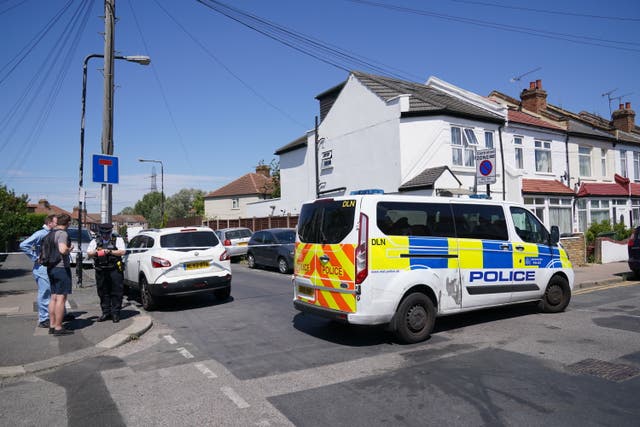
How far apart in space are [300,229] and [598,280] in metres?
10.4

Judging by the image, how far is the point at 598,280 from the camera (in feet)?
44.5

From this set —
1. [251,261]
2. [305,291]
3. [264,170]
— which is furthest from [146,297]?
[264,170]

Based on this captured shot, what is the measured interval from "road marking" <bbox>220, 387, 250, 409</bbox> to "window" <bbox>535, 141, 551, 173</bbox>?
22.9 m

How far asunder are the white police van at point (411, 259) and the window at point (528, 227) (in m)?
0.02

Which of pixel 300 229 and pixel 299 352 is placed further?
pixel 300 229

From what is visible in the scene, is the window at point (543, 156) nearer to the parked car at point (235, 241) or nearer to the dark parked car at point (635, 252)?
the dark parked car at point (635, 252)

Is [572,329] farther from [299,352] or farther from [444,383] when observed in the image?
[299,352]

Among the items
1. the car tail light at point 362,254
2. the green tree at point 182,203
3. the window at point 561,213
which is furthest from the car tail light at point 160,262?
the green tree at point 182,203

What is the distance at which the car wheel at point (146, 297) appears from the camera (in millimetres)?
10094

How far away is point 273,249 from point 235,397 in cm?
1275

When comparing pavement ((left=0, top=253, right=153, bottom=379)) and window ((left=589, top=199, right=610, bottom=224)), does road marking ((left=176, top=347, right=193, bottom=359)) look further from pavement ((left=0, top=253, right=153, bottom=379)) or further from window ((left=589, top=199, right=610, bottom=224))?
window ((left=589, top=199, right=610, bottom=224))

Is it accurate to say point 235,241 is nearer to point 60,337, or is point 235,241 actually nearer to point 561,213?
point 60,337

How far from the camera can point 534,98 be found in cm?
2836

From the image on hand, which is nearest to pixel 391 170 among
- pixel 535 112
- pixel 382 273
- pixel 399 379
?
pixel 535 112
